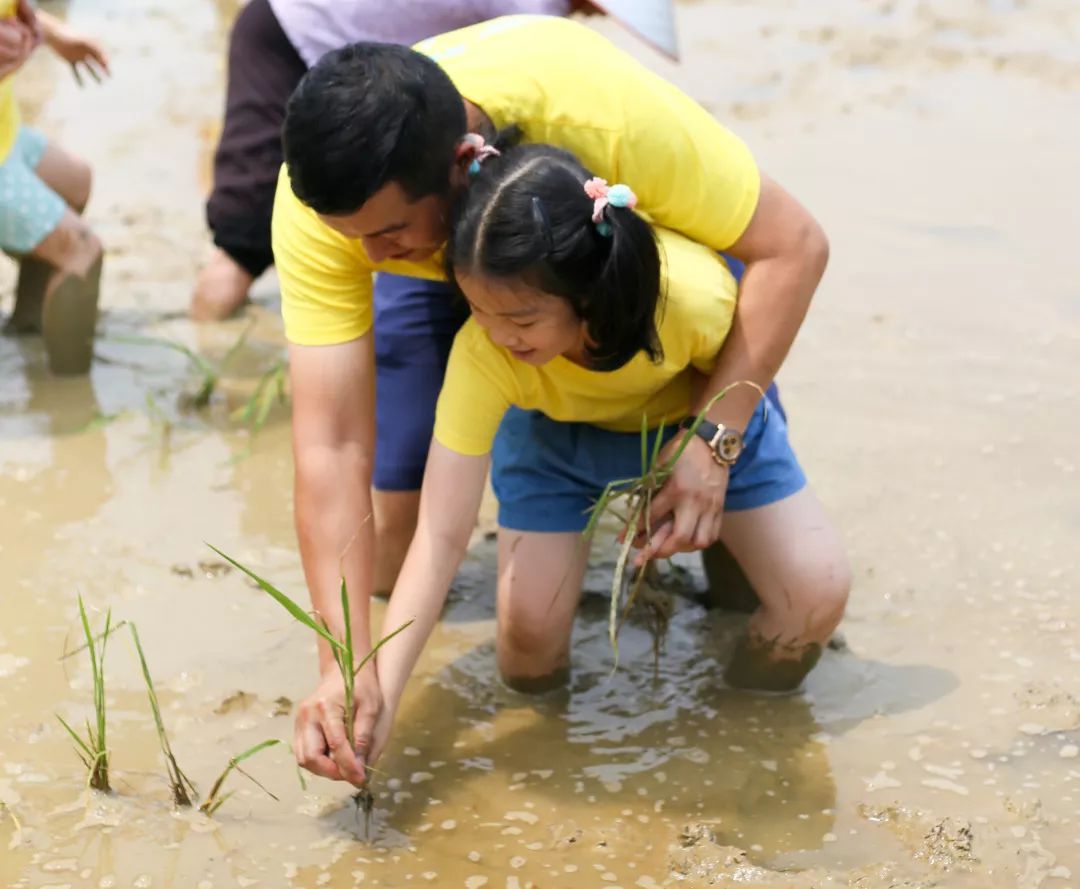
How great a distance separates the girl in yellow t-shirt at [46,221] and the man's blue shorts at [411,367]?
1.19 m

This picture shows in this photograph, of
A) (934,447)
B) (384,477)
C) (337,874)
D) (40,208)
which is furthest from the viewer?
(40,208)

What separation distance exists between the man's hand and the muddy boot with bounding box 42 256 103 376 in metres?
1.81

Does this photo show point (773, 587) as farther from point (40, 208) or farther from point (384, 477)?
point (40, 208)

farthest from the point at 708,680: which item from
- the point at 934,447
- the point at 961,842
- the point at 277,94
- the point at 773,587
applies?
the point at 277,94

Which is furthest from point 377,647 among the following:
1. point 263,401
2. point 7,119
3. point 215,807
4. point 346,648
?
point 7,119

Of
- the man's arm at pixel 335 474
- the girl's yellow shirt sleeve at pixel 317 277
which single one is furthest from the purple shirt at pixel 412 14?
the man's arm at pixel 335 474

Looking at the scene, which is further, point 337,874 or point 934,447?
point 934,447

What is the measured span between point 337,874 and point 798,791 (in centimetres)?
70

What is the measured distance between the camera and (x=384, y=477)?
2.86 m

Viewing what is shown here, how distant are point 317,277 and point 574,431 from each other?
1.64 feet

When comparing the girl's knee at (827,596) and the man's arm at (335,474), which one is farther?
the girl's knee at (827,596)

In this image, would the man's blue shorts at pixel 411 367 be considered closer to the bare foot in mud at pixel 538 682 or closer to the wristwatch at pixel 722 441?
the bare foot in mud at pixel 538 682

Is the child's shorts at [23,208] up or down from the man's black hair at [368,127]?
down

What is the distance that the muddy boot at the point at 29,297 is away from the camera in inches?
157
